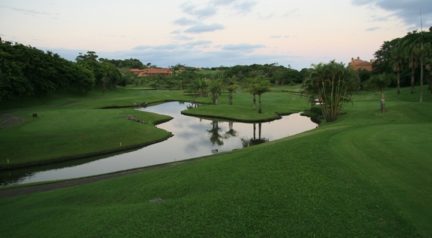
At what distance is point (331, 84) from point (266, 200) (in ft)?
141

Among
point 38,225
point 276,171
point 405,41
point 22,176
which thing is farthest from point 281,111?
point 38,225

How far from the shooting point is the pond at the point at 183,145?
33.2 m

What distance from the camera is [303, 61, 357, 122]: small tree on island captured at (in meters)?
52.9

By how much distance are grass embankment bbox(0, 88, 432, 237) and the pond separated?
11.4 m

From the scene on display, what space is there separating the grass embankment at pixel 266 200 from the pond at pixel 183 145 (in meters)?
11.4

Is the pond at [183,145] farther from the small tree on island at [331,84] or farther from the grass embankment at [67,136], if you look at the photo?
the small tree on island at [331,84]

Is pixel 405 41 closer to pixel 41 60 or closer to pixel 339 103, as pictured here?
pixel 339 103

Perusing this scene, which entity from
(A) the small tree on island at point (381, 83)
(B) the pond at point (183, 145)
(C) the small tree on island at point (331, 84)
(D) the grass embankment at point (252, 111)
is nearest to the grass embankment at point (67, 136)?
(B) the pond at point (183, 145)

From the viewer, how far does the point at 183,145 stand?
44.5 m

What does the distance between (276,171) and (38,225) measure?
10932 millimetres

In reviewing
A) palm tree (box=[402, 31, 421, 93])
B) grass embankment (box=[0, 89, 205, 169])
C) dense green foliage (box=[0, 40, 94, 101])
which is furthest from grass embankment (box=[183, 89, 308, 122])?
dense green foliage (box=[0, 40, 94, 101])

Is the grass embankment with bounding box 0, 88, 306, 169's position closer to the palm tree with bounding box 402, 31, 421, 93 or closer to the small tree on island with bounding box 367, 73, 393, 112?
the small tree on island with bounding box 367, 73, 393, 112

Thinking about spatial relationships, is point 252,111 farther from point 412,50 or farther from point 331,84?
point 412,50

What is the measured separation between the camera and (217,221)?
1291 centimetres
